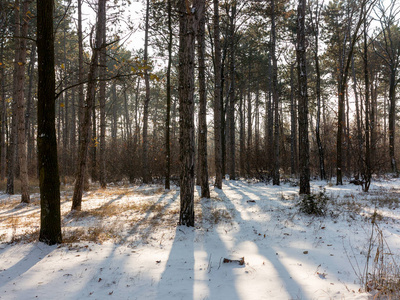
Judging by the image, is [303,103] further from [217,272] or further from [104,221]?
[104,221]

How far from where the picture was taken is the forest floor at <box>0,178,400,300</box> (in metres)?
2.84

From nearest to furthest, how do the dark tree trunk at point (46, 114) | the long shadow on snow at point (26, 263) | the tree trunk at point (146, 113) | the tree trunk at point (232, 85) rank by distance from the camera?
1. the long shadow on snow at point (26, 263)
2. the dark tree trunk at point (46, 114)
3. the tree trunk at point (232, 85)
4. the tree trunk at point (146, 113)

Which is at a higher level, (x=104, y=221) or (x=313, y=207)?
(x=313, y=207)

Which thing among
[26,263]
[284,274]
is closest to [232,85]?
[284,274]

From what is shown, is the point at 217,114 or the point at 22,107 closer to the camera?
the point at 22,107

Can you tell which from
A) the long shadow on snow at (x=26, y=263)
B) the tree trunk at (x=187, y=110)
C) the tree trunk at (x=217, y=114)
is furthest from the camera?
the tree trunk at (x=217, y=114)

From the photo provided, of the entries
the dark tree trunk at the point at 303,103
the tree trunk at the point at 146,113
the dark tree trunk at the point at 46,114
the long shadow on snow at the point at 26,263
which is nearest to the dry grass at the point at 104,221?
the long shadow on snow at the point at 26,263

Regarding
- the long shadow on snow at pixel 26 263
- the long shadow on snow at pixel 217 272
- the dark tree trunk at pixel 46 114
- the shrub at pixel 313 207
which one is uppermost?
the dark tree trunk at pixel 46 114

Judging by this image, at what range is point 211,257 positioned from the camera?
394 centimetres

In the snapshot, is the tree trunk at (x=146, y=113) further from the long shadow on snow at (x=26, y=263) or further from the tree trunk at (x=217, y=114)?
the long shadow on snow at (x=26, y=263)

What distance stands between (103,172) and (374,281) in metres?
12.8

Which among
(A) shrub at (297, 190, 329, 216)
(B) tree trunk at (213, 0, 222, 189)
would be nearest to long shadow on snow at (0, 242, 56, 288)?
(A) shrub at (297, 190, 329, 216)

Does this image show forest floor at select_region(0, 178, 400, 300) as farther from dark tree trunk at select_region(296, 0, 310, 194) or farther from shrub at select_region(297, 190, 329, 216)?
dark tree trunk at select_region(296, 0, 310, 194)

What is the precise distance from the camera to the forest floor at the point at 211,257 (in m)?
2.84
